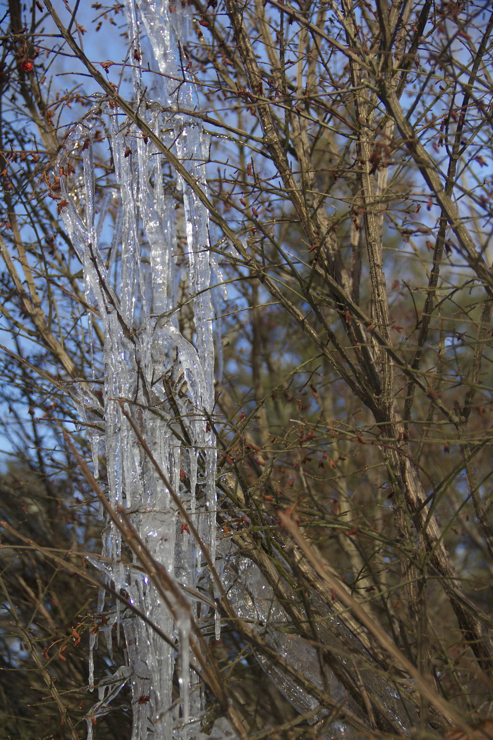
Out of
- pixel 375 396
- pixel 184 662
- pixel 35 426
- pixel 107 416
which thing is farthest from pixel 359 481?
pixel 184 662

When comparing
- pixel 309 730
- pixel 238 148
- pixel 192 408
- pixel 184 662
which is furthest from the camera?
pixel 238 148

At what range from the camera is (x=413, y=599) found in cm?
232

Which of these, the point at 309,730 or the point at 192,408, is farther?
the point at 192,408

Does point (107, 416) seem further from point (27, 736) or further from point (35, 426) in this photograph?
point (27, 736)

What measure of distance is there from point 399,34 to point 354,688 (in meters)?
2.78

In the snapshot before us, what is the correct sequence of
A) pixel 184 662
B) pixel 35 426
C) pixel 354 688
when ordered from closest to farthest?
pixel 184 662
pixel 354 688
pixel 35 426

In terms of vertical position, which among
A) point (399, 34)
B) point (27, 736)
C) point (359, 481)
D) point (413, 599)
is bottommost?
point (27, 736)

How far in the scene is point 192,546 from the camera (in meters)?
2.12

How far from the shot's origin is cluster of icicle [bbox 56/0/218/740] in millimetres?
2023

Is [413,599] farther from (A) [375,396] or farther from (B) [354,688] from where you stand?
(A) [375,396]

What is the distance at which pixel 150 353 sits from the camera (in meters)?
2.18

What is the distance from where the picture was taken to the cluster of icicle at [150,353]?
2.02 m

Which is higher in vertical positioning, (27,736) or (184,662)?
(184,662)

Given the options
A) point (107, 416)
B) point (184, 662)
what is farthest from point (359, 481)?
point (184, 662)
